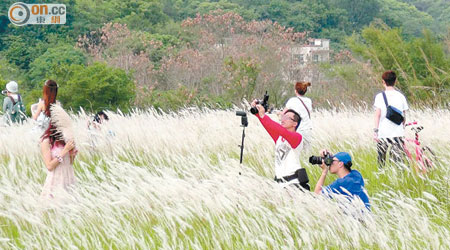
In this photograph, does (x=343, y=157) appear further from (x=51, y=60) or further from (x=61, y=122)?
(x=51, y=60)

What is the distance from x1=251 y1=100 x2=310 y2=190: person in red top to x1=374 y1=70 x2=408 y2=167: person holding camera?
1.86m

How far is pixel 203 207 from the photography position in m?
5.14

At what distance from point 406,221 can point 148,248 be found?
1633 mm

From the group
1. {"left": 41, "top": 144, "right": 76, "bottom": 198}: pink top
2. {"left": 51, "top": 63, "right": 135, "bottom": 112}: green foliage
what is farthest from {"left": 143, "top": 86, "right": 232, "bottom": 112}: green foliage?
{"left": 41, "top": 144, "right": 76, "bottom": 198}: pink top

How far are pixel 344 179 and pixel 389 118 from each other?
91.6 inches

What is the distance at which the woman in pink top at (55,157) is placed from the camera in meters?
6.05

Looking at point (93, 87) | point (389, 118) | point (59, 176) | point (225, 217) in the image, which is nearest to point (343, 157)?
point (225, 217)

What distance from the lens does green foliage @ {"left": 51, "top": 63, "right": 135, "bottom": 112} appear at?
16.2 meters

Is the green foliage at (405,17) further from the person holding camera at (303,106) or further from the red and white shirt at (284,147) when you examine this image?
the red and white shirt at (284,147)

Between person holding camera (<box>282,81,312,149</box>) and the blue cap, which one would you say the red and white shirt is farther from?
person holding camera (<box>282,81,312,149</box>)

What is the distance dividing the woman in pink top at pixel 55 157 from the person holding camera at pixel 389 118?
3.09m

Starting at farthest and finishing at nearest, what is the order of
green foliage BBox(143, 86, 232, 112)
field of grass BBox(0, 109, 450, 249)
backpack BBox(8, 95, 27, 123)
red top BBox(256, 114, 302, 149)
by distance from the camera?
green foliage BBox(143, 86, 232, 112)
backpack BBox(8, 95, 27, 123)
red top BBox(256, 114, 302, 149)
field of grass BBox(0, 109, 450, 249)

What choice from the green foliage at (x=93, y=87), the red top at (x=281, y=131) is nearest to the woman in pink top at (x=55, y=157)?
the red top at (x=281, y=131)

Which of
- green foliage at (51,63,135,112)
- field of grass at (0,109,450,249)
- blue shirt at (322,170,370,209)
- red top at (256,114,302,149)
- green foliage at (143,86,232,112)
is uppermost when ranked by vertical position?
red top at (256,114,302,149)
